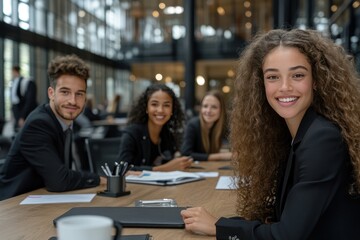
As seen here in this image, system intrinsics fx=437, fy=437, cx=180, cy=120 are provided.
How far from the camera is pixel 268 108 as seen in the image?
1.71 m

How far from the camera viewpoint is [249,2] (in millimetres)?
18984

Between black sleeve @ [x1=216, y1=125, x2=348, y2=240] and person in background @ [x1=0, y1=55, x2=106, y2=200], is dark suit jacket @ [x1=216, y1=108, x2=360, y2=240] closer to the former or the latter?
black sleeve @ [x1=216, y1=125, x2=348, y2=240]

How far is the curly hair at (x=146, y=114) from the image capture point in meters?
3.44

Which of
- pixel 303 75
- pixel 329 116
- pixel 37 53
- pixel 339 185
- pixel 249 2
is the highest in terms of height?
pixel 249 2

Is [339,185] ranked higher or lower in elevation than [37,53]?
lower

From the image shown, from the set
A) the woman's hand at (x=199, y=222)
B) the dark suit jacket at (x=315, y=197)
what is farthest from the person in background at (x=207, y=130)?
the dark suit jacket at (x=315, y=197)

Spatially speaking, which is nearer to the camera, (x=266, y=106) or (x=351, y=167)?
(x=351, y=167)

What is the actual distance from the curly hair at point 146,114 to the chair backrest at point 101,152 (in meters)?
0.23

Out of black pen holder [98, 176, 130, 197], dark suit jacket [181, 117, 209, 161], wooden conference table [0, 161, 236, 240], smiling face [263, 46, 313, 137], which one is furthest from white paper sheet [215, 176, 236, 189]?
dark suit jacket [181, 117, 209, 161]

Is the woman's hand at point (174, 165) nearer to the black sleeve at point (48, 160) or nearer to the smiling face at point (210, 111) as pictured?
the black sleeve at point (48, 160)

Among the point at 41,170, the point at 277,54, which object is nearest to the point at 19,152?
the point at 41,170

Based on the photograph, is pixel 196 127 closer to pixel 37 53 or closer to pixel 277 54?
pixel 277 54

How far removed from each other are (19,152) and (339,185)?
1.72 metres

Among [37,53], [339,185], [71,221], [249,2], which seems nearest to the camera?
[71,221]
